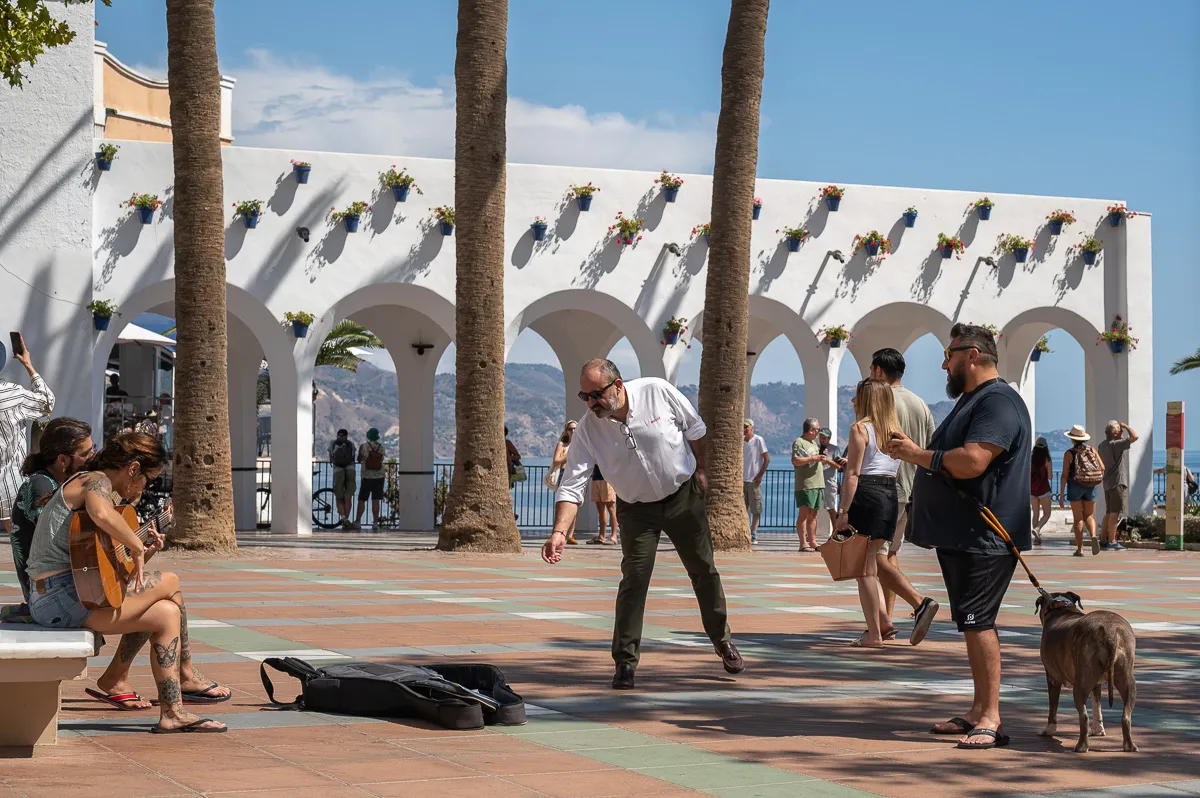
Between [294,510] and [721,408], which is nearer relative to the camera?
[721,408]

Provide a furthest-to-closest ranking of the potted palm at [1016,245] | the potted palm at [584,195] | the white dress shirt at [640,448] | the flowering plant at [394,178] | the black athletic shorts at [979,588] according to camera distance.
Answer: the potted palm at [1016,245]
the potted palm at [584,195]
the flowering plant at [394,178]
the white dress shirt at [640,448]
the black athletic shorts at [979,588]

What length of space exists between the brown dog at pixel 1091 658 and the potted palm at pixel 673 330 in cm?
1722

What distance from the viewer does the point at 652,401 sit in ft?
25.8

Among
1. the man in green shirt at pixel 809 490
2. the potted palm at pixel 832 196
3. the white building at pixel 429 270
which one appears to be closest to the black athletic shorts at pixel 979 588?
the man in green shirt at pixel 809 490

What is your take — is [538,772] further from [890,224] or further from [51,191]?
[890,224]

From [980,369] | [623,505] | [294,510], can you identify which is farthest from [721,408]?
[980,369]

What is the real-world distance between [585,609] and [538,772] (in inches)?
236

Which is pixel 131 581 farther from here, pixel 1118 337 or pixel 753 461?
pixel 1118 337

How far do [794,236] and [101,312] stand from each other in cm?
1043

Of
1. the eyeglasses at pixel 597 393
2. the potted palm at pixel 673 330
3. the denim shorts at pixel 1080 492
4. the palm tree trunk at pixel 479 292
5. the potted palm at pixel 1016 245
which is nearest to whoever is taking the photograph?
the eyeglasses at pixel 597 393

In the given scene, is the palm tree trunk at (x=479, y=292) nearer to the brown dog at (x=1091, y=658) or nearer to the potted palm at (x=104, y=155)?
the potted palm at (x=104, y=155)

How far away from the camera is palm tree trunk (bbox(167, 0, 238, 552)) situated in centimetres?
1648

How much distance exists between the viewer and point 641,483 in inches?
309

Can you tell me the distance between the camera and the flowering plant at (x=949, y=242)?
24953 mm
